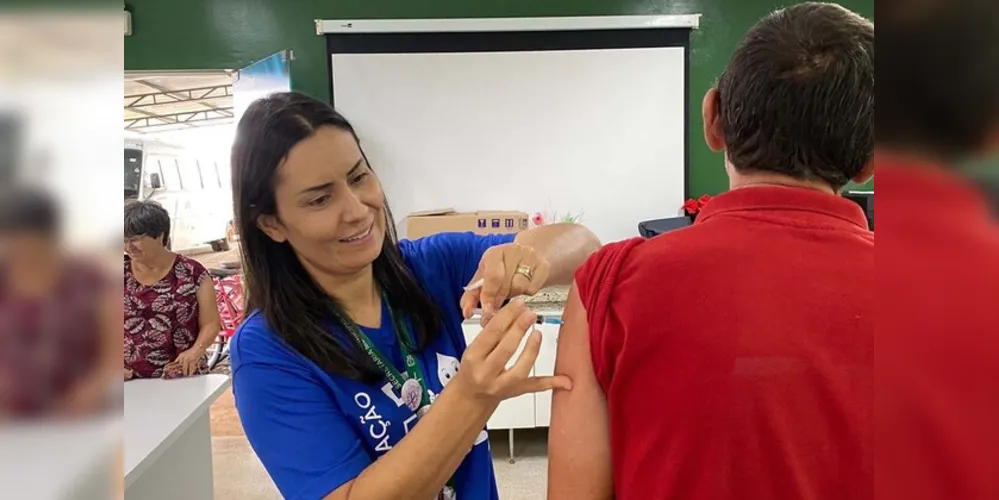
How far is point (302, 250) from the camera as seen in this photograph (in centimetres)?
108

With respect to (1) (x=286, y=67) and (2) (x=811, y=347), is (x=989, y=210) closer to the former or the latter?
(2) (x=811, y=347)

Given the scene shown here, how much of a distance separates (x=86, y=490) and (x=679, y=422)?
643 millimetres

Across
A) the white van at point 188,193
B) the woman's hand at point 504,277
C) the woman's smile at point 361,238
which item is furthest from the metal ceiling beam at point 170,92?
the woman's hand at point 504,277

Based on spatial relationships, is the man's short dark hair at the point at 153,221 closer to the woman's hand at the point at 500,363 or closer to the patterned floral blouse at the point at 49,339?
the woman's hand at the point at 500,363

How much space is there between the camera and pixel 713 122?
0.84m

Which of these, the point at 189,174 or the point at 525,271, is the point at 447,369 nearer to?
the point at 525,271

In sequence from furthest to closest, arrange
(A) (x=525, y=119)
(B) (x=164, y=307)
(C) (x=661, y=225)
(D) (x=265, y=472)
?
(A) (x=525, y=119), (C) (x=661, y=225), (D) (x=265, y=472), (B) (x=164, y=307)

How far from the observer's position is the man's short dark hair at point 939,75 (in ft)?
0.67

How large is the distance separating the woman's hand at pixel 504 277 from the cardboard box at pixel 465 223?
2576mm

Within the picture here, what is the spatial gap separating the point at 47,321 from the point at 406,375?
913 mm

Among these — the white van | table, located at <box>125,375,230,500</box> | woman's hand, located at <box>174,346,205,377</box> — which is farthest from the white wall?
the white van

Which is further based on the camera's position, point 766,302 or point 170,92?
point 170,92

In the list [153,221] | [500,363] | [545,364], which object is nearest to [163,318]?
[153,221]

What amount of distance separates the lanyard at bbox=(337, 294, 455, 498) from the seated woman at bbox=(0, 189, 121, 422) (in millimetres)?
868
